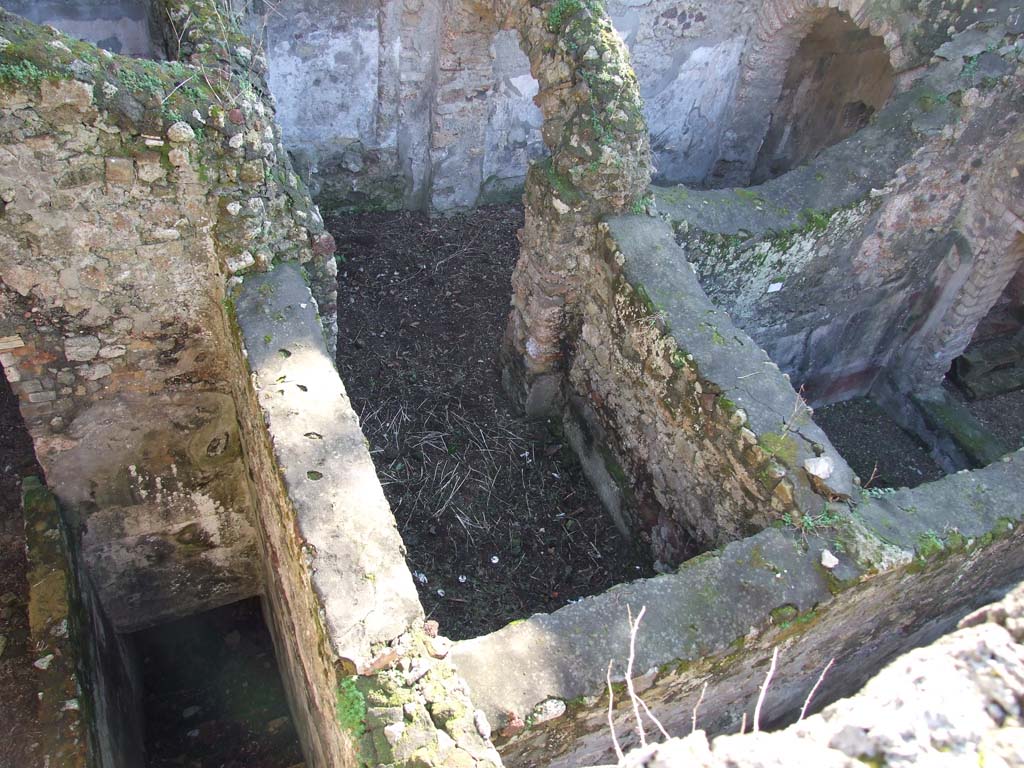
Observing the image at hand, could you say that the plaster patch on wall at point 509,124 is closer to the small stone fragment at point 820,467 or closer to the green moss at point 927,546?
the small stone fragment at point 820,467

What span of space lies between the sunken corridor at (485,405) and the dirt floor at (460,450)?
0.09 ft

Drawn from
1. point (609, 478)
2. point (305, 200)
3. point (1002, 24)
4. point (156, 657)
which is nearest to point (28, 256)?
point (305, 200)

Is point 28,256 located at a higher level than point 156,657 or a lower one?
higher

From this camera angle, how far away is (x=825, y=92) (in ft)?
24.9

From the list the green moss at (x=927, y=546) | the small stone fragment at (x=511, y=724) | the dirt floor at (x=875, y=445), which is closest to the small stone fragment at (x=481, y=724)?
the small stone fragment at (x=511, y=724)

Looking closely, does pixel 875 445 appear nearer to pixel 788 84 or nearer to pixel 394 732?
pixel 788 84

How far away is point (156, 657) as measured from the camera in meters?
4.74

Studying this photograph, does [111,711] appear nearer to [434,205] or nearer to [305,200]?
[305,200]

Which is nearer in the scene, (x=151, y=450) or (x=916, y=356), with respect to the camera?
(x=151, y=450)

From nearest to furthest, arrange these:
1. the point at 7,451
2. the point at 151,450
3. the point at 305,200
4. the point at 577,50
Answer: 1. the point at 305,200
2. the point at 151,450
3. the point at 577,50
4. the point at 7,451

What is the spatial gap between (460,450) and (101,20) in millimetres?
3457

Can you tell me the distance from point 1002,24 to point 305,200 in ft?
14.5

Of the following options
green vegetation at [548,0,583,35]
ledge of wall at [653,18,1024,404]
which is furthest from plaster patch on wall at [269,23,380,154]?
ledge of wall at [653,18,1024,404]

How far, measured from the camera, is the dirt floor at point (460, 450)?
170 inches
